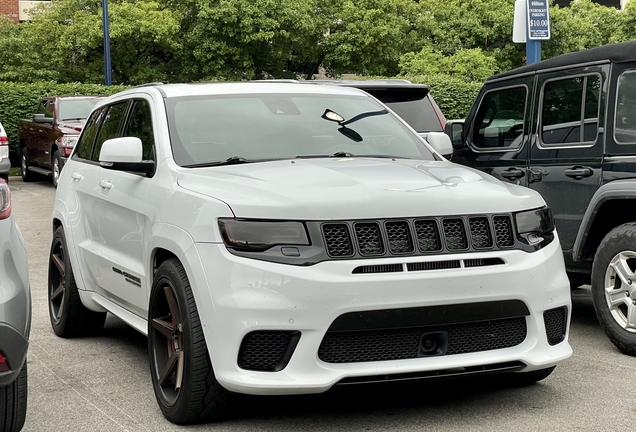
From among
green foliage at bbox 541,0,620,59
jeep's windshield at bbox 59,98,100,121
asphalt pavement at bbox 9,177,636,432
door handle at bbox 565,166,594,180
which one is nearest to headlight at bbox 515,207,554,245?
asphalt pavement at bbox 9,177,636,432

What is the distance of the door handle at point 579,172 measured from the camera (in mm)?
6988

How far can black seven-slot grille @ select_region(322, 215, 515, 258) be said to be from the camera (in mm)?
4699

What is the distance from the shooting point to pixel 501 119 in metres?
8.20

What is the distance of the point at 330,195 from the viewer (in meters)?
4.82

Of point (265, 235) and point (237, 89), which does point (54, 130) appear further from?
point (265, 235)

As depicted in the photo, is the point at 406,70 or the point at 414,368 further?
the point at 406,70

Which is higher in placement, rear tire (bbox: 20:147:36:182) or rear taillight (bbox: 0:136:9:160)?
rear taillight (bbox: 0:136:9:160)

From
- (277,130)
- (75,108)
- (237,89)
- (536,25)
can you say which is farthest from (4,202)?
(75,108)

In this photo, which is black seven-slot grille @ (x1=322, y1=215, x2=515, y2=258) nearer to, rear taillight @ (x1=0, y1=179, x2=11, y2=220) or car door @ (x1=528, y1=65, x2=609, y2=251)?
rear taillight @ (x1=0, y1=179, x2=11, y2=220)

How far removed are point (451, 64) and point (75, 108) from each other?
23.2 metres

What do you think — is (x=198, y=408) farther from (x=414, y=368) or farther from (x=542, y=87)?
(x=542, y=87)

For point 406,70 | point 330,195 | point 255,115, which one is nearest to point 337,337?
point 330,195

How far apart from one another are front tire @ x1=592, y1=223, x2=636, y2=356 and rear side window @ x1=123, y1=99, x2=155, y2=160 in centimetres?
290

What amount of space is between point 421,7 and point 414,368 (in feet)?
148
